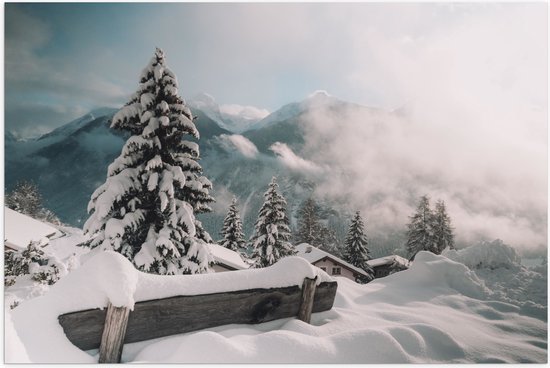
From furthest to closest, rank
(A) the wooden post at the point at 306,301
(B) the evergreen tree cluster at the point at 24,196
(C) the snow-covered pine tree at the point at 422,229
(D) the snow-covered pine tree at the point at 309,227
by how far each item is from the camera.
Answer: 1. (D) the snow-covered pine tree at the point at 309,227
2. (C) the snow-covered pine tree at the point at 422,229
3. (B) the evergreen tree cluster at the point at 24,196
4. (A) the wooden post at the point at 306,301

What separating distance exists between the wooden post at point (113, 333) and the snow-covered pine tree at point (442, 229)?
25824 mm

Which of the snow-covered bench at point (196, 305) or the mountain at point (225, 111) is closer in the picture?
the snow-covered bench at point (196, 305)

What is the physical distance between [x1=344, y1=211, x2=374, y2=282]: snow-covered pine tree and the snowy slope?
78.6 feet

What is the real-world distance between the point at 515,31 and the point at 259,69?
4491 mm

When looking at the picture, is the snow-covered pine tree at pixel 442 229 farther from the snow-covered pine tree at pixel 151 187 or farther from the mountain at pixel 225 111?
the snow-covered pine tree at pixel 151 187

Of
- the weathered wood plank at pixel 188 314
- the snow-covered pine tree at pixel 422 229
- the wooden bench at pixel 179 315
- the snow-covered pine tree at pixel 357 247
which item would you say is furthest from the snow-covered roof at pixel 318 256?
the weathered wood plank at pixel 188 314

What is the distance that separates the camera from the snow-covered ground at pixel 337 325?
234 centimetres

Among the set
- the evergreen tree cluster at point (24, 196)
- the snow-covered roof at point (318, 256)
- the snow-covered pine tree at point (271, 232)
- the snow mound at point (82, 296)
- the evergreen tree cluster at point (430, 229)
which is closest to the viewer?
the snow mound at point (82, 296)

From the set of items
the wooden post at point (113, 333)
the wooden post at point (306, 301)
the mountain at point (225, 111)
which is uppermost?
the mountain at point (225, 111)

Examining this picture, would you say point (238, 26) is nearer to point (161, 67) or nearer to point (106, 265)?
point (161, 67)

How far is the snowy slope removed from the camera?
233 cm

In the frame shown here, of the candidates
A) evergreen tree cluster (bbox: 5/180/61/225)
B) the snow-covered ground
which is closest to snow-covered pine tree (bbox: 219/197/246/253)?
evergreen tree cluster (bbox: 5/180/61/225)

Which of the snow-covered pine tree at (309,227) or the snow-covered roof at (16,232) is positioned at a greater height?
the snow-covered pine tree at (309,227)

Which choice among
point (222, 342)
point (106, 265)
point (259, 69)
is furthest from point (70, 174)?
point (222, 342)
